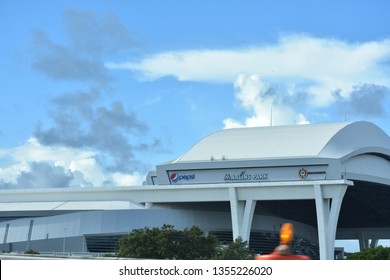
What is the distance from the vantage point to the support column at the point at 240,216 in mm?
107000

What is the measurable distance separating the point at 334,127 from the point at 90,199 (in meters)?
38.4

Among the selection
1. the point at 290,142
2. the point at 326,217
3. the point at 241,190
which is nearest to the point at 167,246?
the point at 241,190

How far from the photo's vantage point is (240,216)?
355 ft

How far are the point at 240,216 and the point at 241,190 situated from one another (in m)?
3.57

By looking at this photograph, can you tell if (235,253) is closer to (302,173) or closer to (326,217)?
(326,217)

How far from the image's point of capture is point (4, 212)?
121m

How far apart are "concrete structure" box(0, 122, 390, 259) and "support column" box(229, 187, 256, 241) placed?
0.15m

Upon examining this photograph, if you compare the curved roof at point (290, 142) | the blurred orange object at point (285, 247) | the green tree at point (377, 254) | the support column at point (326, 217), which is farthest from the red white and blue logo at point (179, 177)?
the blurred orange object at point (285, 247)

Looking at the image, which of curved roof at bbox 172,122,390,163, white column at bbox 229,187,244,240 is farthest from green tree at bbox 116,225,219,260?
curved roof at bbox 172,122,390,163

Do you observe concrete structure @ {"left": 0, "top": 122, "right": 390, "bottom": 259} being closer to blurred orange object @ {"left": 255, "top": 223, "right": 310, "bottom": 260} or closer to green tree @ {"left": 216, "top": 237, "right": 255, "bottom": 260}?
green tree @ {"left": 216, "top": 237, "right": 255, "bottom": 260}
